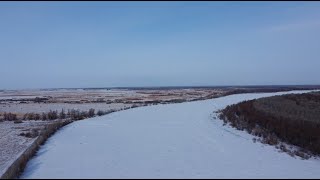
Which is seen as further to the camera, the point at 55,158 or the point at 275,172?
the point at 55,158

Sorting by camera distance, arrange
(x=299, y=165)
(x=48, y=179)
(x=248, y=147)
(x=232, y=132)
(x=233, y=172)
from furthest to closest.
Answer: (x=232, y=132) < (x=248, y=147) < (x=299, y=165) < (x=233, y=172) < (x=48, y=179)

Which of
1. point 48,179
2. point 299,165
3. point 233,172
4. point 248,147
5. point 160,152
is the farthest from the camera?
point 248,147

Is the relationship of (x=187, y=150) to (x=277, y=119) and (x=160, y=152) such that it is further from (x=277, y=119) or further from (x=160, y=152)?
(x=277, y=119)

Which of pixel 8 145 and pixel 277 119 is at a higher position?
pixel 277 119

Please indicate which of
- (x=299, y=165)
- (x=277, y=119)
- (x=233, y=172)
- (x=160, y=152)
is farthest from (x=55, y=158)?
(x=277, y=119)

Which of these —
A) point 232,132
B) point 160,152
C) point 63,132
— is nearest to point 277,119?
point 232,132

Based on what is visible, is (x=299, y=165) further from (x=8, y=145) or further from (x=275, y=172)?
(x=8, y=145)
